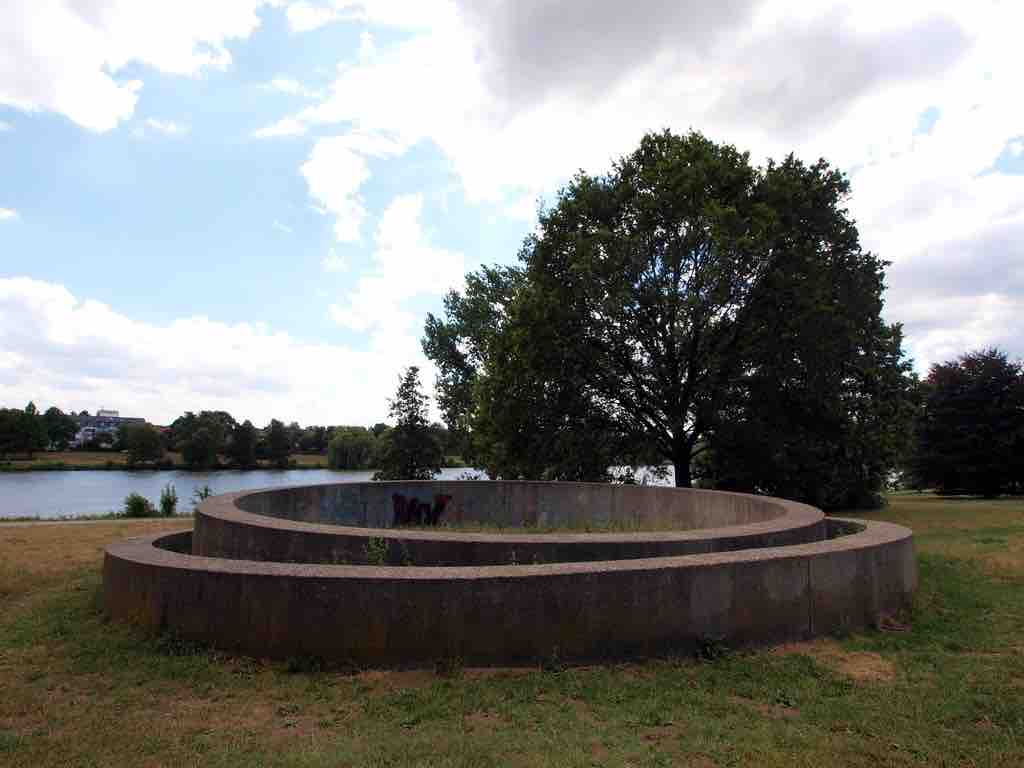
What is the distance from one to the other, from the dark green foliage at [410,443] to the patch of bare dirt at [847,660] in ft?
129

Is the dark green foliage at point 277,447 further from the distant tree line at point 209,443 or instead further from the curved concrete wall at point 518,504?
the curved concrete wall at point 518,504

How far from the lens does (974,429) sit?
109ft

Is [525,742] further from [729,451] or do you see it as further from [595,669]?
[729,451]

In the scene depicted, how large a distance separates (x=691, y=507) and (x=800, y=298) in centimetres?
864

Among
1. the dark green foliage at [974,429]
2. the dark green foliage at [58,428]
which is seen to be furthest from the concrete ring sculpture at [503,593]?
the dark green foliage at [58,428]

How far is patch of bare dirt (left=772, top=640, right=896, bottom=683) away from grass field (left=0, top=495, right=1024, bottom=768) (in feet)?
0.08

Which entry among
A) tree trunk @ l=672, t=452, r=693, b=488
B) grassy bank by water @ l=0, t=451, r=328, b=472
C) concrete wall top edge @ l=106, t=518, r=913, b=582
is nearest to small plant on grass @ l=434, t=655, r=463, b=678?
concrete wall top edge @ l=106, t=518, r=913, b=582

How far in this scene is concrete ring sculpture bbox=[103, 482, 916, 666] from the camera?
548 cm

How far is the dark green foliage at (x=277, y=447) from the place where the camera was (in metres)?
73.1

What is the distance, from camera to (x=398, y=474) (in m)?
44.9

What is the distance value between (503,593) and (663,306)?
16.2 metres

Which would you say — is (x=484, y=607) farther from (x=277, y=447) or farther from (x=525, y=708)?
(x=277, y=447)

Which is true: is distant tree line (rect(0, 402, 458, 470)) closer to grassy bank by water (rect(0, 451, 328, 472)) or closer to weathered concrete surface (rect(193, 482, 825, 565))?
grassy bank by water (rect(0, 451, 328, 472))

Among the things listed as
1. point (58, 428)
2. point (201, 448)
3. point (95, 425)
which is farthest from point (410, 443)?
point (95, 425)
